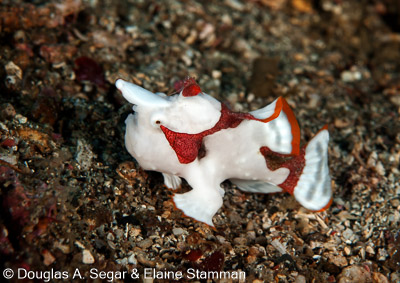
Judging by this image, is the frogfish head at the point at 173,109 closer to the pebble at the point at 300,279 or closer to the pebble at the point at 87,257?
the pebble at the point at 87,257

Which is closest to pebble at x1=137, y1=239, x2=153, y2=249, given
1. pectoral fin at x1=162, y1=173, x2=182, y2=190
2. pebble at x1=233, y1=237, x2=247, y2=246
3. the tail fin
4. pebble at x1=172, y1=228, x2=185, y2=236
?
pebble at x1=172, y1=228, x2=185, y2=236

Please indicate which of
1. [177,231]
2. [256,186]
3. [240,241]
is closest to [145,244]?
[177,231]

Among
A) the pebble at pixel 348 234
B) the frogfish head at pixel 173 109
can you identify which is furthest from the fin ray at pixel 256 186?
the frogfish head at pixel 173 109

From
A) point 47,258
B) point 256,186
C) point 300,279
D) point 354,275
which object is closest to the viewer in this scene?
point 47,258

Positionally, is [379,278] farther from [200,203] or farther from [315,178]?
[200,203]

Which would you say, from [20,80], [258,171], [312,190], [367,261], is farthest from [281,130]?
[20,80]

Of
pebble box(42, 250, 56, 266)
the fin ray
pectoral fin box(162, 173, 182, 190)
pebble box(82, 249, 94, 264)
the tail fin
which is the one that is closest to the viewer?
pebble box(42, 250, 56, 266)

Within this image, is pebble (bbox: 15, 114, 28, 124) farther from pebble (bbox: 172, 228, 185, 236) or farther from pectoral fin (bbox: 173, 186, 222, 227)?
pebble (bbox: 172, 228, 185, 236)
